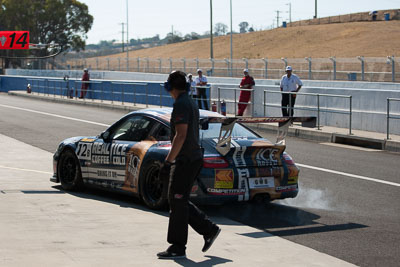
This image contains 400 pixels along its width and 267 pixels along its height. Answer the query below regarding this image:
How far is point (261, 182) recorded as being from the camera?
9359 millimetres

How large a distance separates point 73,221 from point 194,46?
13130 centimetres

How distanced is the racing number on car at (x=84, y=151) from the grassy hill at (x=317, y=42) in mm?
79779

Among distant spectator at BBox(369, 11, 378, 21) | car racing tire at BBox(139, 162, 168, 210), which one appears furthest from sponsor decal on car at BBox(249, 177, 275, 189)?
distant spectator at BBox(369, 11, 378, 21)

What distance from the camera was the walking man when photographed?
671 cm

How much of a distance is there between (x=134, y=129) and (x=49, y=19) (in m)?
97.9

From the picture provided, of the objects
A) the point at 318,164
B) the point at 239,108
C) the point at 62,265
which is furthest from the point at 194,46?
the point at 62,265

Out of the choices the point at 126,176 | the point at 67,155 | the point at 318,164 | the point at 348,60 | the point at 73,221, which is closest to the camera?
the point at 73,221

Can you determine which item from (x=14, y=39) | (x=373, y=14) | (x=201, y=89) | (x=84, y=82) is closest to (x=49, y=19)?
(x=373, y=14)

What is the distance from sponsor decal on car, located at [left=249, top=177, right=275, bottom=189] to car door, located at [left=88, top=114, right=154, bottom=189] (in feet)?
5.29

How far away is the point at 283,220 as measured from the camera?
918 cm

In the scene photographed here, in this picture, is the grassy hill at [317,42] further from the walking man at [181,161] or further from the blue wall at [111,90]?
the walking man at [181,161]

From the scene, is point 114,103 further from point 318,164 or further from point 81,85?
point 318,164

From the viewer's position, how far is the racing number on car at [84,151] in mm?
10734

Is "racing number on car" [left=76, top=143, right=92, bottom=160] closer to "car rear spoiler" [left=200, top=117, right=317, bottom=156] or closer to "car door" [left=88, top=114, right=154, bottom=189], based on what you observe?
"car door" [left=88, top=114, right=154, bottom=189]
